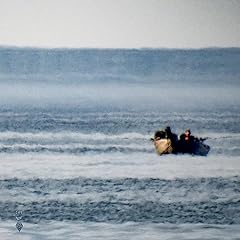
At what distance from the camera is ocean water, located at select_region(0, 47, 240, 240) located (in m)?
2.15

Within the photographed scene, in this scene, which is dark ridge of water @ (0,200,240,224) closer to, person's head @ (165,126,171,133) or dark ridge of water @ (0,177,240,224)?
dark ridge of water @ (0,177,240,224)

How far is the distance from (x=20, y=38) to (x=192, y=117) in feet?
3.09

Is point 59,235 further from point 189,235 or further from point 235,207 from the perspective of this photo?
point 235,207

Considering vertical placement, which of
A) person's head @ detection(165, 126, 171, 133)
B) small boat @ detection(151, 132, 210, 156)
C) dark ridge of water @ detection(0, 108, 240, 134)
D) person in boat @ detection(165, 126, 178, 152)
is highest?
dark ridge of water @ detection(0, 108, 240, 134)

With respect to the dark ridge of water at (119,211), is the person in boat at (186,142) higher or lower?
higher

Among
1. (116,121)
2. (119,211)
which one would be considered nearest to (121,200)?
(119,211)

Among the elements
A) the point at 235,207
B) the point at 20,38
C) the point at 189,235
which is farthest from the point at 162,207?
the point at 20,38

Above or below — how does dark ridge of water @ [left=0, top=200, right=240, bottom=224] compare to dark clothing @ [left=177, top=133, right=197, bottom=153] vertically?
below

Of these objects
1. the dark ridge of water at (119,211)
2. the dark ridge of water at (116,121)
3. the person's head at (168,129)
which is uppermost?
the dark ridge of water at (116,121)

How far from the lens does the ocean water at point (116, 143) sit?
215cm

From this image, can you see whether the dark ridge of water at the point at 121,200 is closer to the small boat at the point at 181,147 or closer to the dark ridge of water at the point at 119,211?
the dark ridge of water at the point at 119,211

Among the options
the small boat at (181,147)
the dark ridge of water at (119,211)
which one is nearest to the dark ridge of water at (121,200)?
the dark ridge of water at (119,211)

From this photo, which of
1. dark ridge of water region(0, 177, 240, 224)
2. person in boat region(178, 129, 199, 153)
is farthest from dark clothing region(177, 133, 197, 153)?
dark ridge of water region(0, 177, 240, 224)

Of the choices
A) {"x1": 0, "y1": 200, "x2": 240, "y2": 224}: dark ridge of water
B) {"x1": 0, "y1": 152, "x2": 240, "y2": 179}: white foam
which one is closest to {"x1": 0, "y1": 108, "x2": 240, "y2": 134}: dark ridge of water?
{"x1": 0, "y1": 152, "x2": 240, "y2": 179}: white foam
